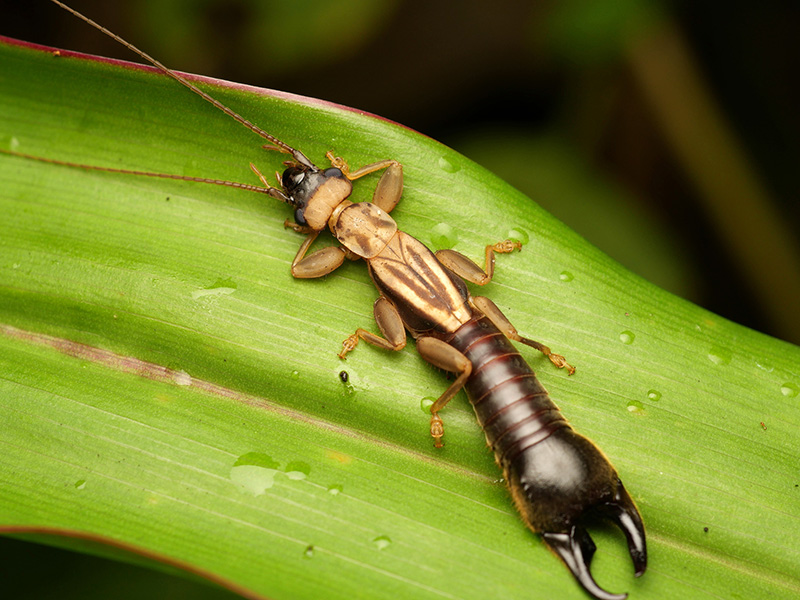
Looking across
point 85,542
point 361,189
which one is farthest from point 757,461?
point 85,542

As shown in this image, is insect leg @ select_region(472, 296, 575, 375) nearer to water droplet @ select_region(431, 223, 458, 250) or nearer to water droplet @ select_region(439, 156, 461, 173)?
water droplet @ select_region(431, 223, 458, 250)

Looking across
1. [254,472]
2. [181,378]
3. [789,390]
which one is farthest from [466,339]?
[789,390]

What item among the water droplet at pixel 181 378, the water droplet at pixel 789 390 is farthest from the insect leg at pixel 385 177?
the water droplet at pixel 789 390

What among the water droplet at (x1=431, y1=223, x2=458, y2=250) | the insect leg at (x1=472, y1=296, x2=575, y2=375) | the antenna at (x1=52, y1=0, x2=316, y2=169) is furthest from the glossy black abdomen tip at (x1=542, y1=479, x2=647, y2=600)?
the antenna at (x1=52, y1=0, x2=316, y2=169)

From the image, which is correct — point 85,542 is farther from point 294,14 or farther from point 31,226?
point 294,14

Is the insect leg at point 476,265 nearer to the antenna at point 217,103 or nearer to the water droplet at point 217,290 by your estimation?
the antenna at point 217,103

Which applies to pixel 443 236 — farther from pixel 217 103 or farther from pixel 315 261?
pixel 217 103

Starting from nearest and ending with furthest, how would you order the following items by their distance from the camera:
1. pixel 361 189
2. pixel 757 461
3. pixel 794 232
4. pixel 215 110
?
pixel 757 461, pixel 215 110, pixel 361 189, pixel 794 232
